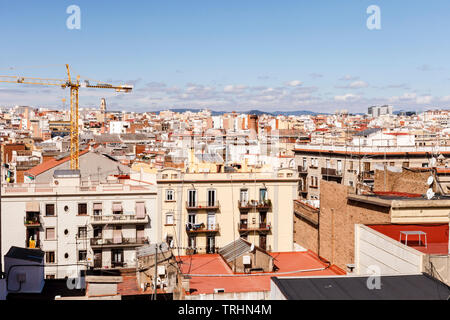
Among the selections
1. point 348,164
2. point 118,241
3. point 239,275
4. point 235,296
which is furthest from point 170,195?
point 348,164

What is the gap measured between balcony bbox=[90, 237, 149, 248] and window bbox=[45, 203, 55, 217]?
206 centimetres

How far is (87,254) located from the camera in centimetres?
2316

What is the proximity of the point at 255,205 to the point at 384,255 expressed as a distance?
12.7 meters

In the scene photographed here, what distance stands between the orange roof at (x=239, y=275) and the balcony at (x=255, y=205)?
2.24 m

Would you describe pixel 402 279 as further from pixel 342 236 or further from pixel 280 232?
pixel 280 232

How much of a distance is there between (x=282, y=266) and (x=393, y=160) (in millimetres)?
13811

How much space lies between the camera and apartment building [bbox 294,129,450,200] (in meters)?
32.3

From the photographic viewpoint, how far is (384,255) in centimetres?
1194

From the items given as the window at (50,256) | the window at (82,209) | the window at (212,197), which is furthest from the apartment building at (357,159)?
the window at (50,256)

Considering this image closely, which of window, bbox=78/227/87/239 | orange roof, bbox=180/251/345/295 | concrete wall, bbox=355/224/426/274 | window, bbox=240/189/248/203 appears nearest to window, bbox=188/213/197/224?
orange roof, bbox=180/251/345/295

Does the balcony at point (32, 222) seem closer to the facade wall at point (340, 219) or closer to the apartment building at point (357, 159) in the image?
the facade wall at point (340, 219)

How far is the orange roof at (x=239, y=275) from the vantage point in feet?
59.7

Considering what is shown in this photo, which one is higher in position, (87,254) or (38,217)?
(38,217)
